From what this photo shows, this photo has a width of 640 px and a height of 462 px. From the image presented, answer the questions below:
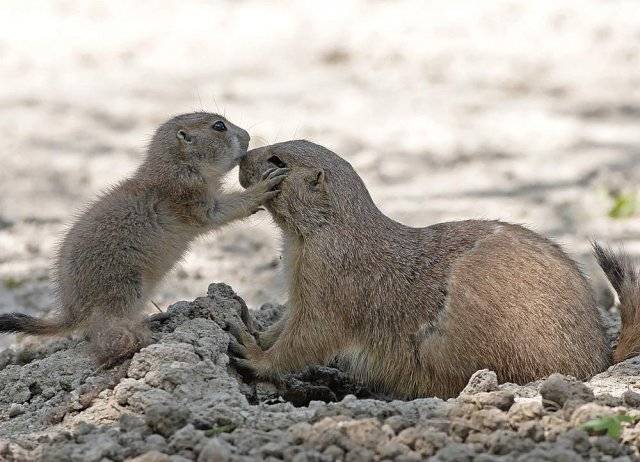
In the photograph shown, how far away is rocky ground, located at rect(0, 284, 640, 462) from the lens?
13.1ft

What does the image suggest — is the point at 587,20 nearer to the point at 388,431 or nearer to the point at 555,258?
the point at 555,258

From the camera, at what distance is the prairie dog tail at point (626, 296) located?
548cm

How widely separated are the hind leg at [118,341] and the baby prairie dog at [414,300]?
0.45m

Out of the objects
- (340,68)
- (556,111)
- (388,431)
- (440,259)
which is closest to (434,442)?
(388,431)

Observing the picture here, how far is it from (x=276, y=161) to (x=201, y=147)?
1.97 ft

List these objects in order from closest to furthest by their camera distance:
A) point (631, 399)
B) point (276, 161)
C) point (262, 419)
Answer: point (262, 419) → point (631, 399) → point (276, 161)

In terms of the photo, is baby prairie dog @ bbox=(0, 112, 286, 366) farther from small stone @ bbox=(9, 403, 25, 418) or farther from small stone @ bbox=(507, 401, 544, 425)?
small stone @ bbox=(507, 401, 544, 425)

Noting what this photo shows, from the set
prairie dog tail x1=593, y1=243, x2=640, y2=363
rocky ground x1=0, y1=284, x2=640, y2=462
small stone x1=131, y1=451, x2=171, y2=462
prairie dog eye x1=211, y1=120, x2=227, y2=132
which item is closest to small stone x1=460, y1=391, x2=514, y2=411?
rocky ground x1=0, y1=284, x2=640, y2=462

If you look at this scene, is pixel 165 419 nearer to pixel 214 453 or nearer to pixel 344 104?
pixel 214 453

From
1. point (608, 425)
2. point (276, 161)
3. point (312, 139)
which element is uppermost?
Answer: point (312, 139)

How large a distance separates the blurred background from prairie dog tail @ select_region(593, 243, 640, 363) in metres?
2.53

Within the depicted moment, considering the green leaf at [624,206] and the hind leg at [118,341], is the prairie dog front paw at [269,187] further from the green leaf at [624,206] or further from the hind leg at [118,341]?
the green leaf at [624,206]

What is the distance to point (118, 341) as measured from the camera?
204 inches

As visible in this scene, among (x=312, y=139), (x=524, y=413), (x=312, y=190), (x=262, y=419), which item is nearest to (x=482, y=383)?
(x=524, y=413)
